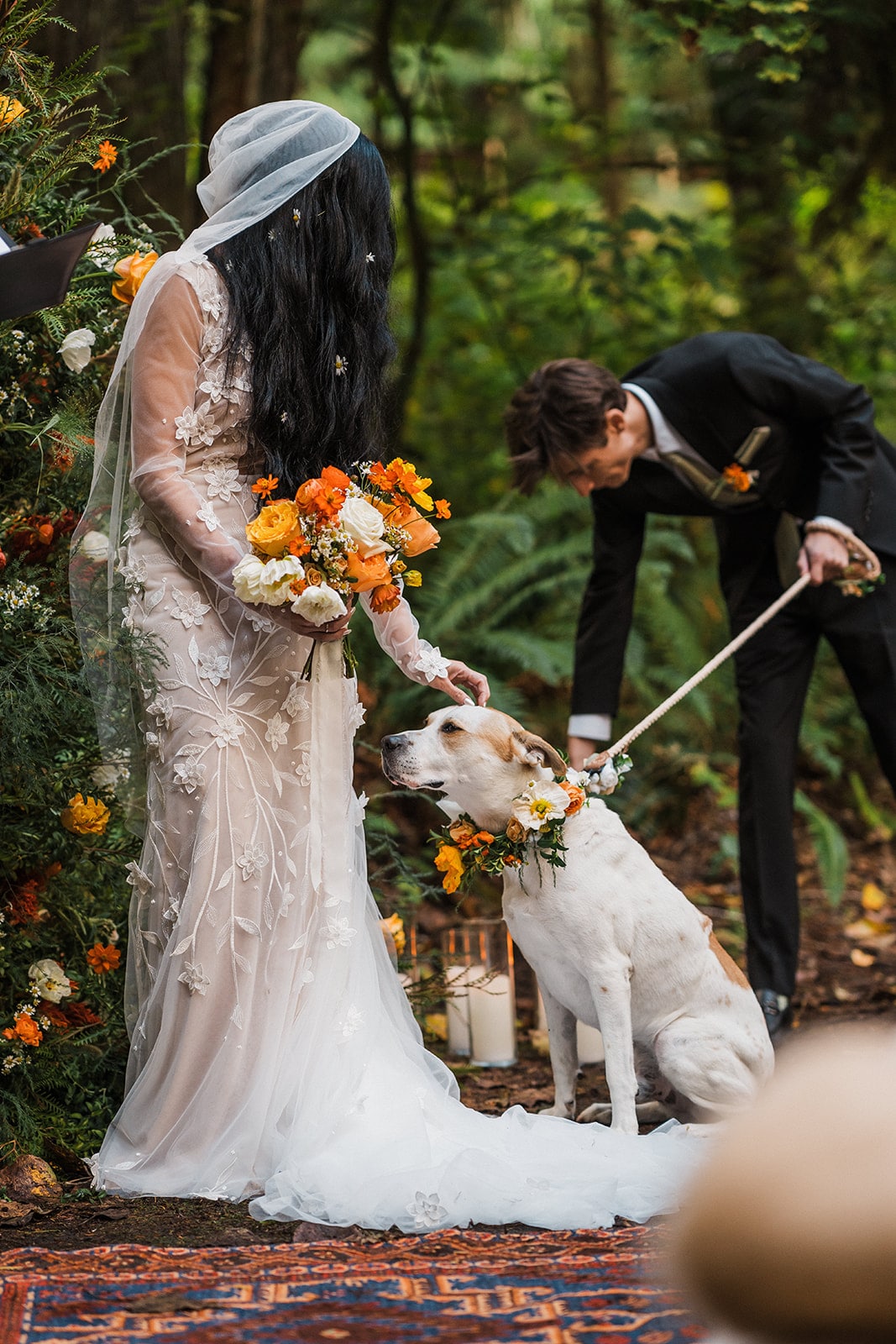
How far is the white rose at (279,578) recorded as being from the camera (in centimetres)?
317

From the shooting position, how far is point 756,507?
5.02 metres

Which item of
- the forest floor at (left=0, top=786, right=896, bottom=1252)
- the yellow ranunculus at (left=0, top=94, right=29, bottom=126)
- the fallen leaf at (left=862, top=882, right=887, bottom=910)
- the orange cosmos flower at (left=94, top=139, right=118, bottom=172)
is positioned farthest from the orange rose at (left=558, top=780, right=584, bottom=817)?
the fallen leaf at (left=862, top=882, right=887, bottom=910)

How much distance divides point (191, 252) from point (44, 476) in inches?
32.5

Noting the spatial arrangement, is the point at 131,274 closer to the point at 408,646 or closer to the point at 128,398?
the point at 128,398

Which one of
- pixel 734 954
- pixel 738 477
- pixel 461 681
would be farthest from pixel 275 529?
pixel 734 954

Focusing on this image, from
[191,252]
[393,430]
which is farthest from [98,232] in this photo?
[393,430]

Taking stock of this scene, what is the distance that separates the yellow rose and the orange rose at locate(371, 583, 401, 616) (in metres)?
0.98

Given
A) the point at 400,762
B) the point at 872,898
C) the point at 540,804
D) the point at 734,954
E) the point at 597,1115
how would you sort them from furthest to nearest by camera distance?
1. the point at 872,898
2. the point at 734,954
3. the point at 597,1115
4. the point at 400,762
5. the point at 540,804

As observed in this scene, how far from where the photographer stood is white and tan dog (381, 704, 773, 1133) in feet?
11.9

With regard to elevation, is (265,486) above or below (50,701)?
above

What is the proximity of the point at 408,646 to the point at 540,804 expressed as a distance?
0.66 m

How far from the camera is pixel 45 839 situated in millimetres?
3668

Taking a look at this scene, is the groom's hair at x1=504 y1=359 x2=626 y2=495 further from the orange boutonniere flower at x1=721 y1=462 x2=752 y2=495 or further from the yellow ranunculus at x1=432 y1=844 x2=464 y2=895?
the yellow ranunculus at x1=432 y1=844 x2=464 y2=895

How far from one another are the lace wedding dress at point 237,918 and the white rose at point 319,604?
29 centimetres
